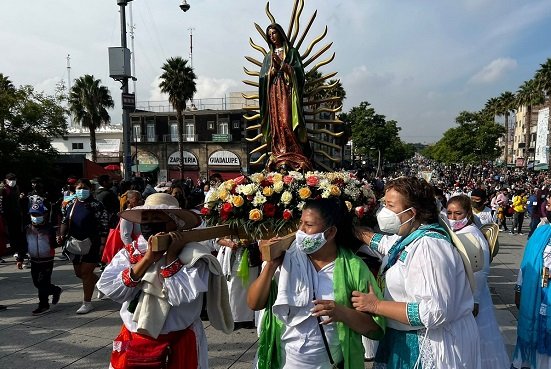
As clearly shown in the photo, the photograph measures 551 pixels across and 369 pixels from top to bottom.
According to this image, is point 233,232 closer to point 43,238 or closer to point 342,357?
point 342,357

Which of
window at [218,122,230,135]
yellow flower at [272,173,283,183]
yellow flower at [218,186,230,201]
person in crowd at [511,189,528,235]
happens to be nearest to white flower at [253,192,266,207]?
yellow flower at [272,173,283,183]

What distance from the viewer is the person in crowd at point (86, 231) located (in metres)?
6.09

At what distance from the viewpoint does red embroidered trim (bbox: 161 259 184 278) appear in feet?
8.98

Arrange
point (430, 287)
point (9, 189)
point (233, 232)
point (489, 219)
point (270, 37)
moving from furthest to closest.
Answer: point (9, 189)
point (270, 37)
point (489, 219)
point (233, 232)
point (430, 287)

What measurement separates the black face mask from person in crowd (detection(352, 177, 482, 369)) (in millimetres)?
1340

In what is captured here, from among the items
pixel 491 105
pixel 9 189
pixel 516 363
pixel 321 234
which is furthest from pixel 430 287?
pixel 491 105

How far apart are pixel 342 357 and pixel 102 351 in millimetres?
3239

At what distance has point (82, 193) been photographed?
246 inches

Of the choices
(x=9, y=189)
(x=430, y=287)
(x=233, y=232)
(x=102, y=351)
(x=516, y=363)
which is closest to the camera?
(x=430, y=287)

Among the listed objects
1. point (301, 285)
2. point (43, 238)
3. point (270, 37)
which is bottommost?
point (43, 238)

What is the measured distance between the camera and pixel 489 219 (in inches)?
226

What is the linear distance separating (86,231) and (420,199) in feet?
16.9

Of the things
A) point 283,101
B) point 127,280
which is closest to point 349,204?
point 127,280

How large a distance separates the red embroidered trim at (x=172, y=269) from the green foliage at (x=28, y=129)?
19.4 m
